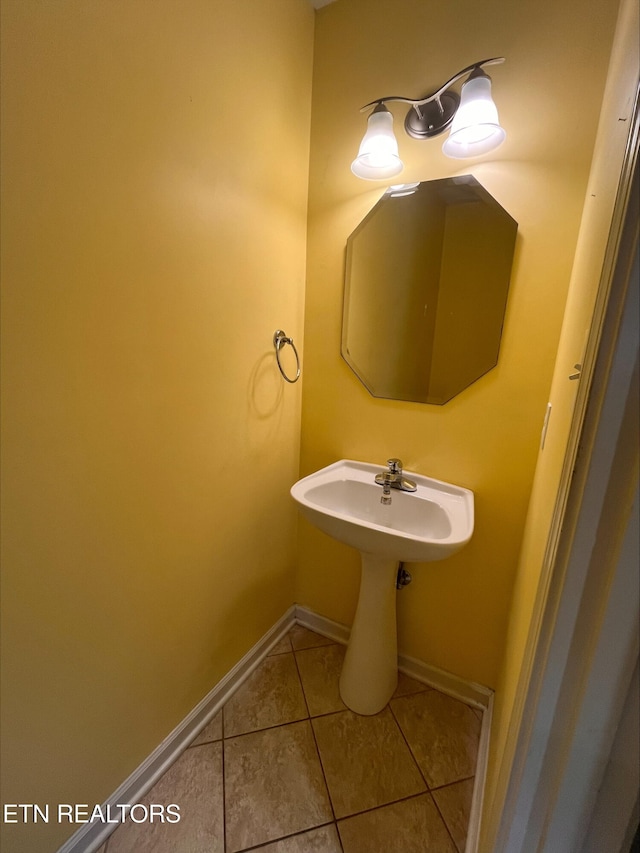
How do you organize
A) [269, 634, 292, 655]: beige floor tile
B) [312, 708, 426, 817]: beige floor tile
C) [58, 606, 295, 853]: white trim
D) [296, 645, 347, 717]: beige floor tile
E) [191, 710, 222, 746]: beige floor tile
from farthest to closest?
[269, 634, 292, 655]: beige floor tile → [296, 645, 347, 717]: beige floor tile → [191, 710, 222, 746]: beige floor tile → [312, 708, 426, 817]: beige floor tile → [58, 606, 295, 853]: white trim

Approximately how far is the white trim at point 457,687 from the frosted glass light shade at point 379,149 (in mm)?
1774

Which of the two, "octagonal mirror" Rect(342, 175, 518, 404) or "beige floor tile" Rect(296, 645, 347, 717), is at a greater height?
"octagonal mirror" Rect(342, 175, 518, 404)

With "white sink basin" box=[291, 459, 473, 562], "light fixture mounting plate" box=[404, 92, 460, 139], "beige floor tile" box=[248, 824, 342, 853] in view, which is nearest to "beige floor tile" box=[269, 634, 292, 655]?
"beige floor tile" box=[248, 824, 342, 853]

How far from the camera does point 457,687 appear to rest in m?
1.34

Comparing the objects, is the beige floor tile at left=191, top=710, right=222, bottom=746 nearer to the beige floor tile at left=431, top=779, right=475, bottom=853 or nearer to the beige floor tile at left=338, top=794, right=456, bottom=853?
the beige floor tile at left=338, top=794, right=456, bottom=853

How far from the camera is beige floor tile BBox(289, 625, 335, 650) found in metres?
1.56

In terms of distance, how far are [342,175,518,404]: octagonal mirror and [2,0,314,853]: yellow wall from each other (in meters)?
0.31

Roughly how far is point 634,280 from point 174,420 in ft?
3.09

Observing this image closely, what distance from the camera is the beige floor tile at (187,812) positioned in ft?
2.98

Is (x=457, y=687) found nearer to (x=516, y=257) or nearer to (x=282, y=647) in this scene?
(x=282, y=647)

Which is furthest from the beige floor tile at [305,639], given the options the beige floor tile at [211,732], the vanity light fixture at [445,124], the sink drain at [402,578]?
the vanity light fixture at [445,124]

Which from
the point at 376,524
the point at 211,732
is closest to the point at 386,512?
the point at 376,524

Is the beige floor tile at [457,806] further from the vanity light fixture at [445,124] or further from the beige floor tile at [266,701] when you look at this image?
the vanity light fixture at [445,124]

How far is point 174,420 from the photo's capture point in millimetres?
957
